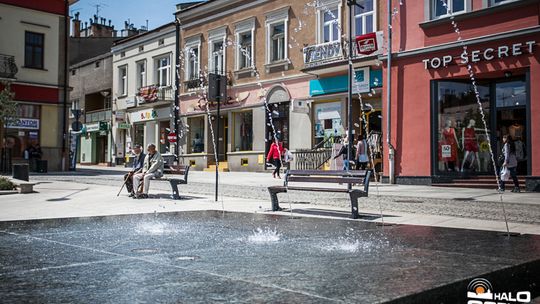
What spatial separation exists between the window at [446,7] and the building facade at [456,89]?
3cm

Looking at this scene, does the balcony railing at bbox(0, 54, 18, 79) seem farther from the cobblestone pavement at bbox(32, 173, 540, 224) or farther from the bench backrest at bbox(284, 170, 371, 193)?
the bench backrest at bbox(284, 170, 371, 193)

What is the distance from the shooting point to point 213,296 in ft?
10.8

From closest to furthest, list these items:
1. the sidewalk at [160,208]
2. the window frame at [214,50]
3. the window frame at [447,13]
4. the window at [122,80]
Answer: the sidewalk at [160,208] → the window frame at [447,13] → the window frame at [214,50] → the window at [122,80]

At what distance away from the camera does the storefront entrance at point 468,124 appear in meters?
17.5

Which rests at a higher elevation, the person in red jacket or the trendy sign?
the trendy sign

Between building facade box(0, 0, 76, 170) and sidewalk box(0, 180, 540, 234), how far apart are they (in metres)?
16.4

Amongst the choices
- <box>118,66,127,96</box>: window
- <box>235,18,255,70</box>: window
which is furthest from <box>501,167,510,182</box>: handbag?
<box>118,66,127,96</box>: window

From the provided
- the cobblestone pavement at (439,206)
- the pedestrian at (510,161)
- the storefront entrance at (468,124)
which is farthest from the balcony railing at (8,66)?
the pedestrian at (510,161)

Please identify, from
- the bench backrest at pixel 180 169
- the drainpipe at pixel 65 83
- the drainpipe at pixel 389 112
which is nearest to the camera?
the bench backrest at pixel 180 169

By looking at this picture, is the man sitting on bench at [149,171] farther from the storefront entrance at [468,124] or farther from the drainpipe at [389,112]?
the storefront entrance at [468,124]

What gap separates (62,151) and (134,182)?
18840 mm

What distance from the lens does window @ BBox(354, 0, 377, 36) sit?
73.4 ft

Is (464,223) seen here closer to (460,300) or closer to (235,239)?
(235,239)

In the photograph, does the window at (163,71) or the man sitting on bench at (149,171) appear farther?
the window at (163,71)
